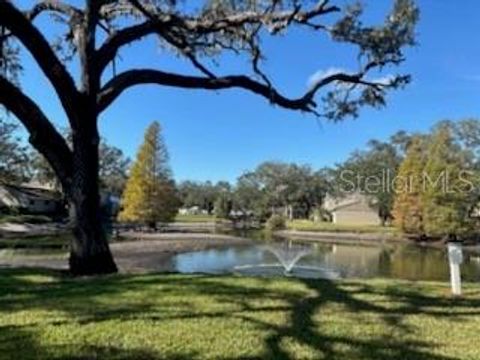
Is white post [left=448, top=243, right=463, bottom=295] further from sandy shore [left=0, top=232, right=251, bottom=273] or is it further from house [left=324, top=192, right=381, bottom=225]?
house [left=324, top=192, right=381, bottom=225]

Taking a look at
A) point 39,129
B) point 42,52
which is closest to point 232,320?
point 39,129

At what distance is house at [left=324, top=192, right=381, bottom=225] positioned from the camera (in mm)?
83250

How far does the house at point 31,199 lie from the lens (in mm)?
58688

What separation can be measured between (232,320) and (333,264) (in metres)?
25.6

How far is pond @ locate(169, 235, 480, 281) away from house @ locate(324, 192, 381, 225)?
136ft

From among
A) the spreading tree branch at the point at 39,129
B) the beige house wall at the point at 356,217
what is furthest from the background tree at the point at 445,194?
the spreading tree branch at the point at 39,129

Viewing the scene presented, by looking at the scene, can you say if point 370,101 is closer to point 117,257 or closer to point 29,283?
point 29,283

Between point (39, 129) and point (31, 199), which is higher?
point (31, 199)

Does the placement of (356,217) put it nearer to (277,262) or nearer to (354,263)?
(354,263)

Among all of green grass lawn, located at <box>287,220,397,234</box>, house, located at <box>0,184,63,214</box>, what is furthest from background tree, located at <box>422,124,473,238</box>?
house, located at <box>0,184,63,214</box>

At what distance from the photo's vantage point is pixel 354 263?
107ft

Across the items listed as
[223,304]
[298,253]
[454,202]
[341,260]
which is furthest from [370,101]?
[454,202]

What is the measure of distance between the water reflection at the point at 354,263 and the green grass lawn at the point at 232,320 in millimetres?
15075

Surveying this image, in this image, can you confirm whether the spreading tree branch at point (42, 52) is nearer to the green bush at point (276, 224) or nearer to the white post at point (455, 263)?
the white post at point (455, 263)
